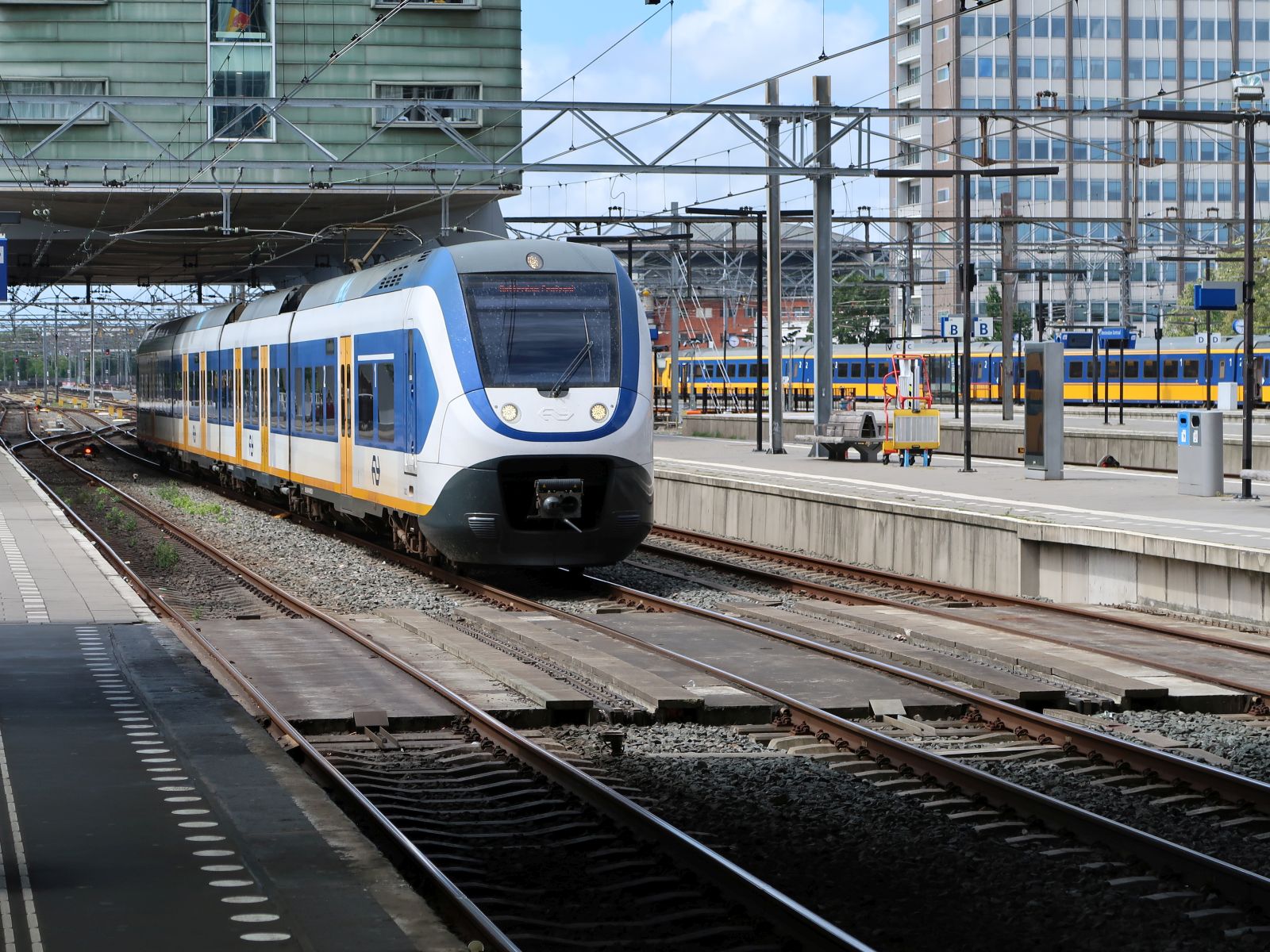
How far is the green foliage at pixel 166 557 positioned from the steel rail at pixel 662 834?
7657 millimetres

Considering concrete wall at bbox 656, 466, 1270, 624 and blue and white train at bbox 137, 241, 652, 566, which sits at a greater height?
blue and white train at bbox 137, 241, 652, 566

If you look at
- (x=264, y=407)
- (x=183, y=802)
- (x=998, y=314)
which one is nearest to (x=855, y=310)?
(x=998, y=314)

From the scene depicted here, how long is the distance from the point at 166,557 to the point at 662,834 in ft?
47.1

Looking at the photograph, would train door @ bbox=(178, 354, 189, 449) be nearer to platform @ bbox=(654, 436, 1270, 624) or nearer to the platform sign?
platform @ bbox=(654, 436, 1270, 624)

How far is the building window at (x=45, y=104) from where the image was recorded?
37.7 m

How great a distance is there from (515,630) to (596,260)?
458cm

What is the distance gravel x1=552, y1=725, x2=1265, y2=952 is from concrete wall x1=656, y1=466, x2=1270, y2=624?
7.79m

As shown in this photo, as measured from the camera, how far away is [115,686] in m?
11.1

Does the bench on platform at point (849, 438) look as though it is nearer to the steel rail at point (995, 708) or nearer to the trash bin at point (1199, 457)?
the trash bin at point (1199, 457)

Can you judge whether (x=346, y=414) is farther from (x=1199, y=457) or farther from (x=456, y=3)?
(x=456, y=3)

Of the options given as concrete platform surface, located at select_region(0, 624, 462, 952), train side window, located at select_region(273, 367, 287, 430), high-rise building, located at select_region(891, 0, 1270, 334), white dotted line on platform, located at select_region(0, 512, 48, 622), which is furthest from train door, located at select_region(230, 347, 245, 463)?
high-rise building, located at select_region(891, 0, 1270, 334)

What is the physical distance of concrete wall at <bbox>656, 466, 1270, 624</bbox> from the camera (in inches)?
635

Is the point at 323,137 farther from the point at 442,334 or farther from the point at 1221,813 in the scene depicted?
the point at 1221,813

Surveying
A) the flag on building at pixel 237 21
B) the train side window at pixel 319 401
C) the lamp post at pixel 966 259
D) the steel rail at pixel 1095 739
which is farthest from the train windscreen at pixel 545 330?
the flag on building at pixel 237 21
